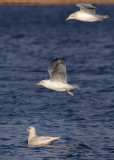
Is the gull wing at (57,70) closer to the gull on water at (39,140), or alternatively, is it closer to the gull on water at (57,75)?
the gull on water at (57,75)

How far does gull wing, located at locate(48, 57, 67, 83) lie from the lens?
15133mm

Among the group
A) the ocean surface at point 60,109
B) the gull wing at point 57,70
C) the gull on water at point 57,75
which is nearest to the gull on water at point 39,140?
the ocean surface at point 60,109

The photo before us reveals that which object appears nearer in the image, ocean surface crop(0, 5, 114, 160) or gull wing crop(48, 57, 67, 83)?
gull wing crop(48, 57, 67, 83)

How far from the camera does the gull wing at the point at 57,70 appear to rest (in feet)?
49.6

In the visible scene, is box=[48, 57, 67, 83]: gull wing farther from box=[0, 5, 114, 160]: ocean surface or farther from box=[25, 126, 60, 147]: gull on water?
box=[0, 5, 114, 160]: ocean surface

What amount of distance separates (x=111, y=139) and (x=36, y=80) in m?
13.5

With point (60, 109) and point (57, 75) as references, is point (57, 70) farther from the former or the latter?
point (60, 109)

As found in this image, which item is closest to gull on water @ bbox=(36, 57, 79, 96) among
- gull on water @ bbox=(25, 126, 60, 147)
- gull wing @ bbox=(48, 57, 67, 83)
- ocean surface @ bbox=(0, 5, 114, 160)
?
gull wing @ bbox=(48, 57, 67, 83)

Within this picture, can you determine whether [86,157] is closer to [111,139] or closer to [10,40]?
[111,139]

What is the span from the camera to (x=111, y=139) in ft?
56.1

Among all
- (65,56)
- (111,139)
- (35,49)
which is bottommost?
(111,139)

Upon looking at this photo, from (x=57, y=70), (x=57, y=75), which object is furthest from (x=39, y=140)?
(x=57, y=70)

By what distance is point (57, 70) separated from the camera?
15523 mm

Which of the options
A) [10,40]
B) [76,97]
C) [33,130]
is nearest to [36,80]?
[76,97]
